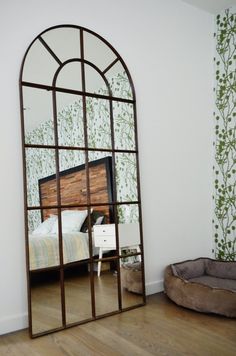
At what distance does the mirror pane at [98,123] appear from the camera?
2662mm

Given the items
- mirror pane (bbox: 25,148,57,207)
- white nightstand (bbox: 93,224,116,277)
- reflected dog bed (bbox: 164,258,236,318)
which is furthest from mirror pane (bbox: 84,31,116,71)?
reflected dog bed (bbox: 164,258,236,318)

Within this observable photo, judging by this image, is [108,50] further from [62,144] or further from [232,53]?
[232,53]

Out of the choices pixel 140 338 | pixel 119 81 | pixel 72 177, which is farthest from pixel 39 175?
pixel 140 338

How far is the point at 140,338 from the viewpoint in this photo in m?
2.20

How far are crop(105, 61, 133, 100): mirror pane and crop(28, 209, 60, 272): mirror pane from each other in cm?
112

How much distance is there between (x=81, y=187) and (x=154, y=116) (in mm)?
1060

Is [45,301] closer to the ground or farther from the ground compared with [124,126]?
closer to the ground

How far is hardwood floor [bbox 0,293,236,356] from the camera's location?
204 cm

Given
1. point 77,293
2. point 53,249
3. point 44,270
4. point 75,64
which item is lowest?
point 77,293

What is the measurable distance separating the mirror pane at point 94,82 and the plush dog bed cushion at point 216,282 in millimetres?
1817

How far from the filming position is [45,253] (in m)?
2.41

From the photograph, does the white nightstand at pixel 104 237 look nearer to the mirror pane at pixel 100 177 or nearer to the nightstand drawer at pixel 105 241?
the nightstand drawer at pixel 105 241

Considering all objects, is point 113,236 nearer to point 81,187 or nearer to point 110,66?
point 81,187

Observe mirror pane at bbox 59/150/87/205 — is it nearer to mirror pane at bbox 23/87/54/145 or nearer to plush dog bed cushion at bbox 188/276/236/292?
mirror pane at bbox 23/87/54/145
